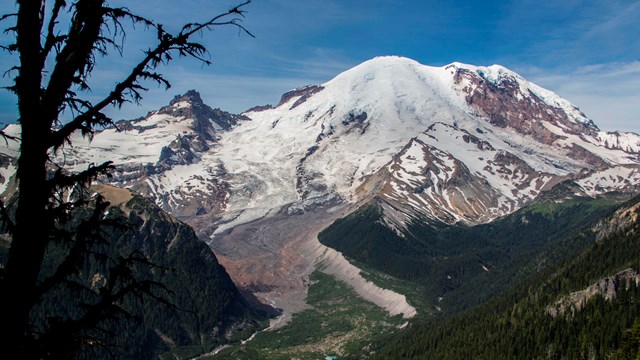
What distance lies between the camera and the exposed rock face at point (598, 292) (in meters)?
134

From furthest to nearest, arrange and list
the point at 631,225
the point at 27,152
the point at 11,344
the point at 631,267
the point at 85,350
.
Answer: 1. the point at 631,225
2. the point at 631,267
3. the point at 85,350
4. the point at 27,152
5. the point at 11,344

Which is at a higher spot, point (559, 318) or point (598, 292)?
point (598, 292)

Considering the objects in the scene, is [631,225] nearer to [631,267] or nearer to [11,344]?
[631,267]

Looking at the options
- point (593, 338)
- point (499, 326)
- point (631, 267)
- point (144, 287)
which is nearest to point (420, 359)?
→ point (499, 326)

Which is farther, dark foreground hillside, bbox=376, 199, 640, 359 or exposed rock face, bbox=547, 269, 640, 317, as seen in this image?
exposed rock face, bbox=547, 269, 640, 317

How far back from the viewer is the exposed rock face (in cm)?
13388

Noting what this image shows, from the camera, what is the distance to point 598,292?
136500mm

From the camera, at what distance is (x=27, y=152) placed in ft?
36.6

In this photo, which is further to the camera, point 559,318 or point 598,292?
point 598,292

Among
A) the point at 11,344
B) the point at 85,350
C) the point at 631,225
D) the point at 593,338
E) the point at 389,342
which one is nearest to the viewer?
the point at 11,344

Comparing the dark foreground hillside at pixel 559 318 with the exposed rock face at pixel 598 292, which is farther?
the exposed rock face at pixel 598 292

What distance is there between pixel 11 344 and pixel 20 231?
6.08 ft

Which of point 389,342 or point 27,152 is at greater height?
point 27,152

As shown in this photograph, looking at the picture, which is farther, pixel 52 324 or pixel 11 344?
pixel 52 324
